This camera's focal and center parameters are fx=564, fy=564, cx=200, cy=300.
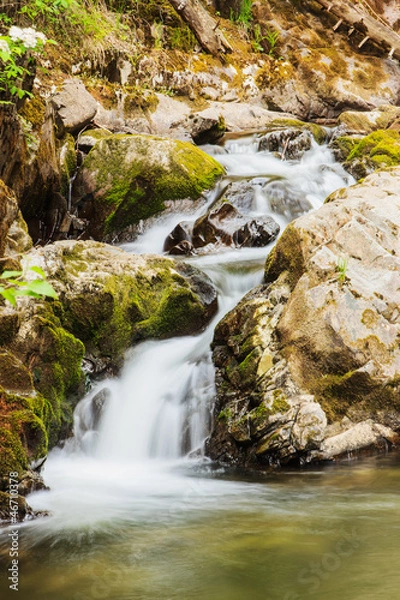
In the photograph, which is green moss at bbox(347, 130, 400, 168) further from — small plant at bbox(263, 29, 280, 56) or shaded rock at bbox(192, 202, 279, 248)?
small plant at bbox(263, 29, 280, 56)

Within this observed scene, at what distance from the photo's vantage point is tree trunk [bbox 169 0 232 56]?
18.0 m

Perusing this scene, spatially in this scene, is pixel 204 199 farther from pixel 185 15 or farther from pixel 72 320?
pixel 185 15

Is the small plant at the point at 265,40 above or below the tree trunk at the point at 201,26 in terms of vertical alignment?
above

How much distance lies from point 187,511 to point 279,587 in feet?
4.54

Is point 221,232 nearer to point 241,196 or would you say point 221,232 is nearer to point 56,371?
point 241,196

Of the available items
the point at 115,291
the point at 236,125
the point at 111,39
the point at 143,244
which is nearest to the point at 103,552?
the point at 115,291

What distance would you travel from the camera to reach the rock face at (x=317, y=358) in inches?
203

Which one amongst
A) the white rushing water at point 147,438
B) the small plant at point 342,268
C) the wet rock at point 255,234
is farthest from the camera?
the wet rock at point 255,234

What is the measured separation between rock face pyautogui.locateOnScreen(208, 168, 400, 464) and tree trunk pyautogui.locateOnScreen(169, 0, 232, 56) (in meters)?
14.0

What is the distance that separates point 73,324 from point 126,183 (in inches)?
170

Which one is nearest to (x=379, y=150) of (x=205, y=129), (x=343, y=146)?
(x=343, y=146)

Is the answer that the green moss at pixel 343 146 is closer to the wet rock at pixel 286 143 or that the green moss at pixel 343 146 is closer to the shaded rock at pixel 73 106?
the wet rock at pixel 286 143

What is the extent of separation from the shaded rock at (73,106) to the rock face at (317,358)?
254 inches

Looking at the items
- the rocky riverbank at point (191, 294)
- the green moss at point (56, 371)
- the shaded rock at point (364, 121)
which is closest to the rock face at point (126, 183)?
the rocky riverbank at point (191, 294)
